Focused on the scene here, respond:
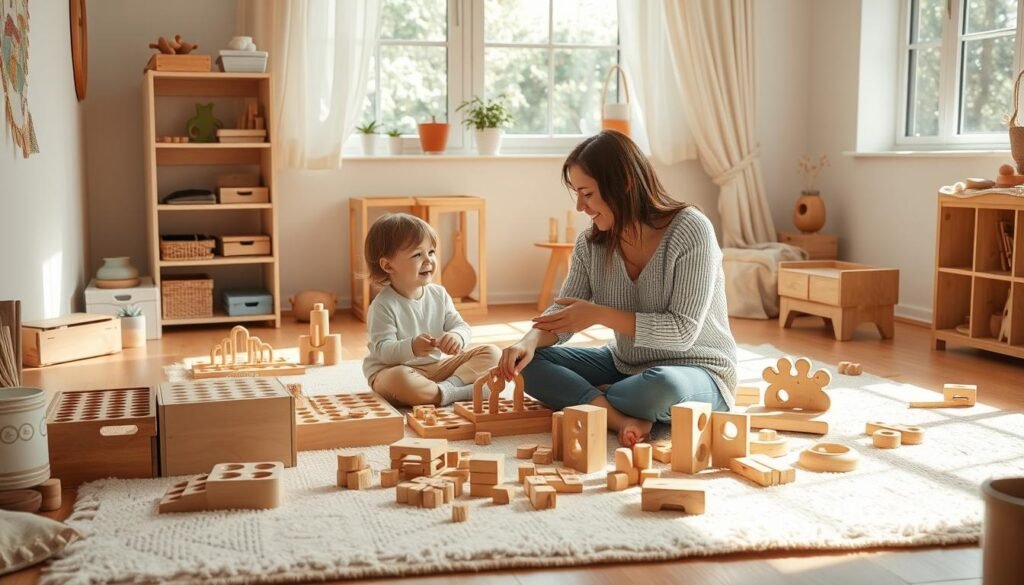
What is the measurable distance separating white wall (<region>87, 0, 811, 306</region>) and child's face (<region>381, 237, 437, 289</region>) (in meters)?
2.17

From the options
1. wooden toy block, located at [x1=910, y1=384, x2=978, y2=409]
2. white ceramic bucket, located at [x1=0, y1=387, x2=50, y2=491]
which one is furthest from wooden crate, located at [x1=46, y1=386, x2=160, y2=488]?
wooden toy block, located at [x1=910, y1=384, x2=978, y2=409]

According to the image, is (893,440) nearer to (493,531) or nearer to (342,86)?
(493,531)

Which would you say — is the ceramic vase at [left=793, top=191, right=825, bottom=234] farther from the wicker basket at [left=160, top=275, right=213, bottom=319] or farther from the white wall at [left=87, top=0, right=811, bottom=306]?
the wicker basket at [left=160, top=275, right=213, bottom=319]

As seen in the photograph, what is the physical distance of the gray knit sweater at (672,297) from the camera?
254 centimetres

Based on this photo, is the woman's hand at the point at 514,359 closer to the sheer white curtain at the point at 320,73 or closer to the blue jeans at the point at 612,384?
the blue jeans at the point at 612,384

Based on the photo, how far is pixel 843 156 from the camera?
5355 mm

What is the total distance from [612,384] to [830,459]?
0.66 meters

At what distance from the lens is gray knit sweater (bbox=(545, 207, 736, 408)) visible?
2537mm

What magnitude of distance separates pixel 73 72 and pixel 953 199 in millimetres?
3554

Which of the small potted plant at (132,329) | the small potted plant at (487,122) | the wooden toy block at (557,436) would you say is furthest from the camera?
the small potted plant at (487,122)

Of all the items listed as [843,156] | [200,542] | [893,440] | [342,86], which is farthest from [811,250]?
[200,542]

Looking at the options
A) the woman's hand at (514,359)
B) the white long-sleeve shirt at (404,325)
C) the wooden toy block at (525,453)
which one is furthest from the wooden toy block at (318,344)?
the wooden toy block at (525,453)

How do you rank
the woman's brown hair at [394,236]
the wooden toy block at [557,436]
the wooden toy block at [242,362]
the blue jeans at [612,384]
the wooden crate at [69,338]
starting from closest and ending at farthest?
the wooden toy block at [557,436] < the blue jeans at [612,384] < the woman's brown hair at [394,236] < the wooden toy block at [242,362] < the wooden crate at [69,338]

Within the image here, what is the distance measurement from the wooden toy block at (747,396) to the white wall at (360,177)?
8.49 ft
